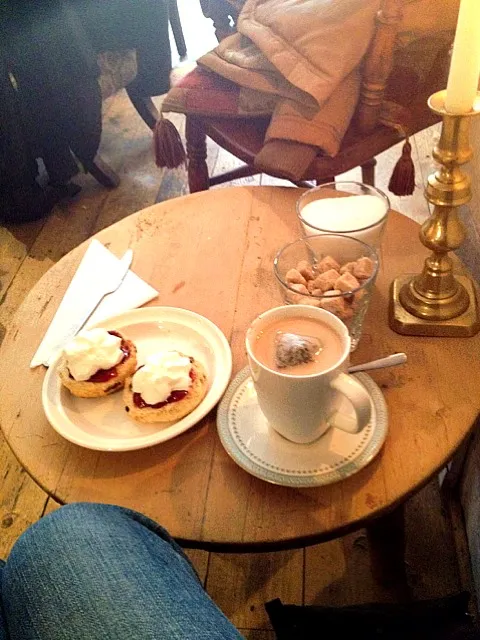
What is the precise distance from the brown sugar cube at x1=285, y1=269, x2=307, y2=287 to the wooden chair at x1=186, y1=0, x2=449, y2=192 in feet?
2.02

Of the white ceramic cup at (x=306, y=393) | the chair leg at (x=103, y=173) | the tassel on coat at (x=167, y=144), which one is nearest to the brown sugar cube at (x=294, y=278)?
the white ceramic cup at (x=306, y=393)

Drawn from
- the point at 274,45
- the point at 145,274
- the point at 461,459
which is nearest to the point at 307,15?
the point at 274,45

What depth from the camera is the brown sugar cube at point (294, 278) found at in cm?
79

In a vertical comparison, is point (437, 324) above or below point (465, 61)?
below

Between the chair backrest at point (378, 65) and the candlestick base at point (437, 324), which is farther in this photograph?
the chair backrest at point (378, 65)

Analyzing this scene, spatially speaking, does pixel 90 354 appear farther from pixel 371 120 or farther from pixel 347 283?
pixel 371 120

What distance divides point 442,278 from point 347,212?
17 centimetres

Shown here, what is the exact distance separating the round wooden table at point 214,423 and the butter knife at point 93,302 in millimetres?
24

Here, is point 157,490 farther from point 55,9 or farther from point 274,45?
point 55,9

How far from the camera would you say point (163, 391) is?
2.41 feet

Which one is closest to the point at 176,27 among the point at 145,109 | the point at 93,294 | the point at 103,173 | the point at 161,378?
the point at 145,109

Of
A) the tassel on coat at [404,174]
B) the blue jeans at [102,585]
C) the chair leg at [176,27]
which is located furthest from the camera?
the chair leg at [176,27]

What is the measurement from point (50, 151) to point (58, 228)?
27cm

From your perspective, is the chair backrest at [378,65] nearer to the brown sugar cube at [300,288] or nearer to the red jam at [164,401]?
the brown sugar cube at [300,288]
